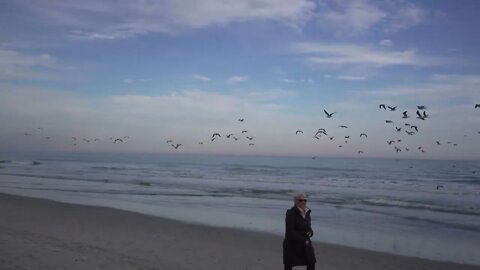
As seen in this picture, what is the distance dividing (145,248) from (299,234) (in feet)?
18.4

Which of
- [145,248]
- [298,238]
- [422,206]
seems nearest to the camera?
[298,238]

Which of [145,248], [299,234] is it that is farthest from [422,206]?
[299,234]

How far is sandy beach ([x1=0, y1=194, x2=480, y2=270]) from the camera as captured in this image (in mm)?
9555

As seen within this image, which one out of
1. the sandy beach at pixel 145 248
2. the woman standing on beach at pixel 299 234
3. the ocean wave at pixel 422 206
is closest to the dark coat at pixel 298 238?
the woman standing on beach at pixel 299 234

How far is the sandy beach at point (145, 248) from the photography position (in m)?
9.55

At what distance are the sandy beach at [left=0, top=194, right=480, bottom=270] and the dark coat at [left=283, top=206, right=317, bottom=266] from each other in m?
3.07

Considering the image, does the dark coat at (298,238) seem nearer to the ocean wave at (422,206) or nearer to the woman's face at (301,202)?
the woman's face at (301,202)

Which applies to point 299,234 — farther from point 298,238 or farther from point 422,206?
point 422,206

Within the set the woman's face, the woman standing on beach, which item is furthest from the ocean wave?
the woman's face

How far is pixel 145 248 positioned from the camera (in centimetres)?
1152

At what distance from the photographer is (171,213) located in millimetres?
19766

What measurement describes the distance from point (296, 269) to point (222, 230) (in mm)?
5760

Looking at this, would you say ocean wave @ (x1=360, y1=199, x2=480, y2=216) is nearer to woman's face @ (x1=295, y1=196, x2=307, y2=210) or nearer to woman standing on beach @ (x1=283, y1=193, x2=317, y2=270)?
woman standing on beach @ (x1=283, y1=193, x2=317, y2=270)

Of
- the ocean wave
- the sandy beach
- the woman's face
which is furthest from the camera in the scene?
the ocean wave
